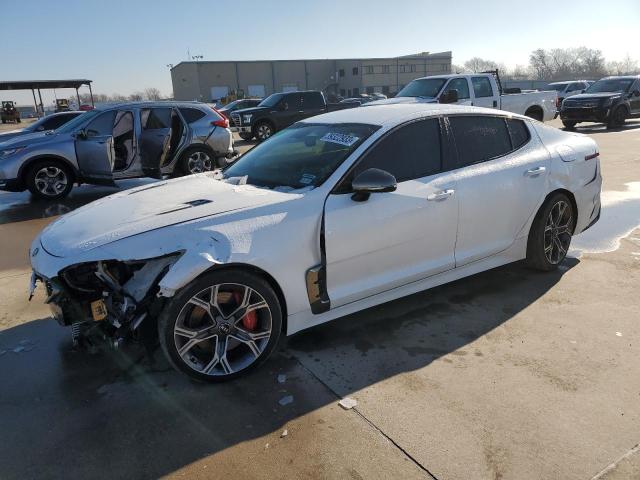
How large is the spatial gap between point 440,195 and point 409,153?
1.29 feet

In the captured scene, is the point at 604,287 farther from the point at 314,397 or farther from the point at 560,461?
the point at 314,397

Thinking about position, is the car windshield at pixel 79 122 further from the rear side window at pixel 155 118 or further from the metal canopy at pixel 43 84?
the metal canopy at pixel 43 84

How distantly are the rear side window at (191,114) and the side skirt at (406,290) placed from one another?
708cm

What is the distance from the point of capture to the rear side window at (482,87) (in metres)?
13.4

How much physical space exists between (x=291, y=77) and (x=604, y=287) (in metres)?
78.0

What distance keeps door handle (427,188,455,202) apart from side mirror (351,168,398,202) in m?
0.49

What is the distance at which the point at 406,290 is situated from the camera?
3738mm

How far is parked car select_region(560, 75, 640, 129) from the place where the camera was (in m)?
17.7

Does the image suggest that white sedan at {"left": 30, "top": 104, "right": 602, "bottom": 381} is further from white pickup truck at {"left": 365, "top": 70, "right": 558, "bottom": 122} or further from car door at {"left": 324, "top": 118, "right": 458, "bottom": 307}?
white pickup truck at {"left": 365, "top": 70, "right": 558, "bottom": 122}

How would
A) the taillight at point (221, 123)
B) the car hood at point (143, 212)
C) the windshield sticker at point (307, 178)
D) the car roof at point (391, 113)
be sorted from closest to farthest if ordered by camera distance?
1. the car hood at point (143, 212)
2. the windshield sticker at point (307, 178)
3. the car roof at point (391, 113)
4. the taillight at point (221, 123)

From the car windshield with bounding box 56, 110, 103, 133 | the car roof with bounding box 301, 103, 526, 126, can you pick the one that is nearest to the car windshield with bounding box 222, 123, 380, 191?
the car roof with bounding box 301, 103, 526, 126

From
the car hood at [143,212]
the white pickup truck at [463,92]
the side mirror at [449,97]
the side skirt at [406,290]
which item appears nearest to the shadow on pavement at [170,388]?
the side skirt at [406,290]

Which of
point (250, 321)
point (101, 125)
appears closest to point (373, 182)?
point (250, 321)

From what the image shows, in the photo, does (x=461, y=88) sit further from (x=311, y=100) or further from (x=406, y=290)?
(x=406, y=290)
